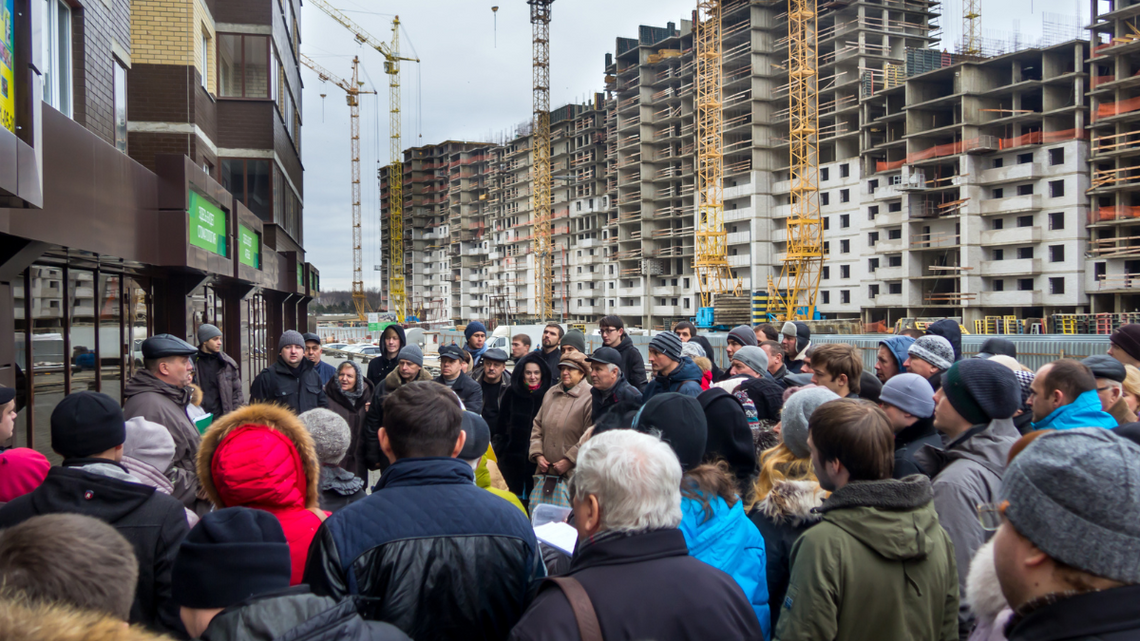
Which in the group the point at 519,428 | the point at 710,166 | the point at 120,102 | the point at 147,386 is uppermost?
the point at 710,166

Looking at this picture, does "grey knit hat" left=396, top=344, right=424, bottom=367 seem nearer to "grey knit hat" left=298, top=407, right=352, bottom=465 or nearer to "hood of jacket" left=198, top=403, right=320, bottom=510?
"grey knit hat" left=298, top=407, right=352, bottom=465

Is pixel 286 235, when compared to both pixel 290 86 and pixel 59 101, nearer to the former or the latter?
pixel 290 86

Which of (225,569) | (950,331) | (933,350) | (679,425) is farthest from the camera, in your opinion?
(950,331)

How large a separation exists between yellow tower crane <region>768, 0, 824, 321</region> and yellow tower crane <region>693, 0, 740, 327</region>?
6.14m

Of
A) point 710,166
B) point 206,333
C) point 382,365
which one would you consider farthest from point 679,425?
point 710,166

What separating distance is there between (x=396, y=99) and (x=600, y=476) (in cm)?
13345

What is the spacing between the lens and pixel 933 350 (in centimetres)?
582

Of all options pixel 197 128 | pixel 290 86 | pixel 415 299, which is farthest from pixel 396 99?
pixel 197 128

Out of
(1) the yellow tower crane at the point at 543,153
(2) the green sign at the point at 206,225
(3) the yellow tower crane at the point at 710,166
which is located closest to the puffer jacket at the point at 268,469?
(2) the green sign at the point at 206,225

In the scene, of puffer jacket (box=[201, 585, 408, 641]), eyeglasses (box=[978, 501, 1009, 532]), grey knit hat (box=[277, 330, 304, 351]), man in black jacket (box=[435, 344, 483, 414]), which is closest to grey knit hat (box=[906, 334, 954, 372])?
eyeglasses (box=[978, 501, 1009, 532])

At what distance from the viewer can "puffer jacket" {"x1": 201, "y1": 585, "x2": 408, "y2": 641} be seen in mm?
1801

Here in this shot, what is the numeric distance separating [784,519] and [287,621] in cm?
211

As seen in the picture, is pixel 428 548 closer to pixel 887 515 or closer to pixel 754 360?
pixel 887 515

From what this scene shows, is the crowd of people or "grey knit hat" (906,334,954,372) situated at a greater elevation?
"grey knit hat" (906,334,954,372)
